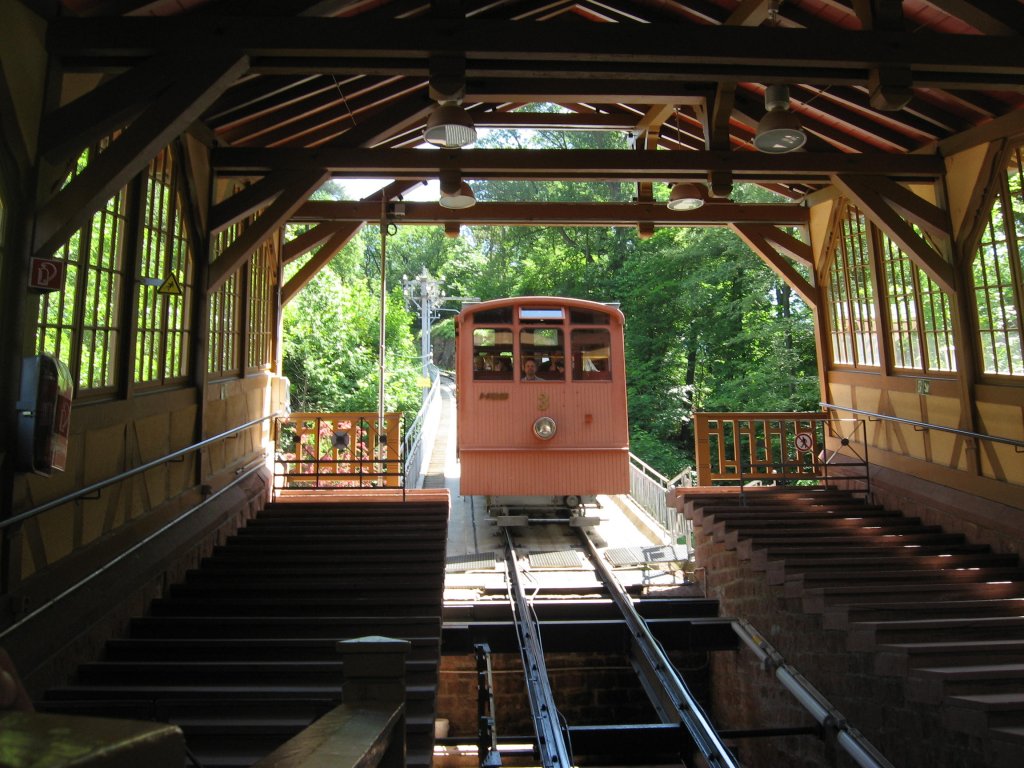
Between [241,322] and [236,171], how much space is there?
1.79m

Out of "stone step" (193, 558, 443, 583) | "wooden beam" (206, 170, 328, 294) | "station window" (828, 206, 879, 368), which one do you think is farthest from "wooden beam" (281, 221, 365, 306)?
"station window" (828, 206, 879, 368)

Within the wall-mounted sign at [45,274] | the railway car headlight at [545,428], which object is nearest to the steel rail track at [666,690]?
the railway car headlight at [545,428]

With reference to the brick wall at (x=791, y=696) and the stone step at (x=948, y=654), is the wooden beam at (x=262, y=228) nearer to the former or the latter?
the brick wall at (x=791, y=696)

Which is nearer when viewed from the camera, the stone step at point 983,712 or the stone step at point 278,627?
the stone step at point 983,712

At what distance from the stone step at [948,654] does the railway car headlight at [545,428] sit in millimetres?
5734

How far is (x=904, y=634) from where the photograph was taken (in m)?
5.48

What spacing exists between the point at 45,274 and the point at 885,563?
6.87 metres

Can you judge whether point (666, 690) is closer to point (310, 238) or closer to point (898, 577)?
point (898, 577)

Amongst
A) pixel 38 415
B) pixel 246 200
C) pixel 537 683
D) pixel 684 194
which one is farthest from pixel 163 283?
pixel 684 194

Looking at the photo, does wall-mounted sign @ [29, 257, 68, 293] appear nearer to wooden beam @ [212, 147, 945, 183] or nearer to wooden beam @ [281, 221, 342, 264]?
wooden beam @ [212, 147, 945, 183]

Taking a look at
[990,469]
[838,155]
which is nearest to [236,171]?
[838,155]

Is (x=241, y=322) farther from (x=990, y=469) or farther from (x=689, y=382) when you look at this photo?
(x=689, y=382)

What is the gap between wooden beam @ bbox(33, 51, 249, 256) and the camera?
172 inches

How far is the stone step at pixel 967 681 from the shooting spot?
15.3 ft
